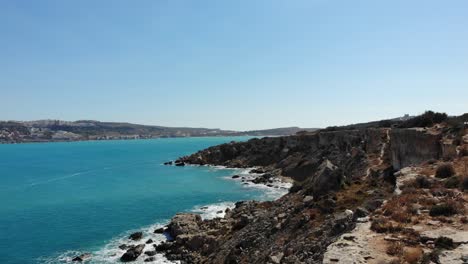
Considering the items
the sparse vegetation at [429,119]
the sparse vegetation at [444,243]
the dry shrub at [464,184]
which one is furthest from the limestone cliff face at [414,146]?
the sparse vegetation at [444,243]

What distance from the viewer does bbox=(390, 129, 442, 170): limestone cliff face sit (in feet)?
108

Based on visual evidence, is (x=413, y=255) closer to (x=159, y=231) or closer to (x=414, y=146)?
(x=414, y=146)

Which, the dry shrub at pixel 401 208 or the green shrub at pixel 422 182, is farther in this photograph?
the green shrub at pixel 422 182

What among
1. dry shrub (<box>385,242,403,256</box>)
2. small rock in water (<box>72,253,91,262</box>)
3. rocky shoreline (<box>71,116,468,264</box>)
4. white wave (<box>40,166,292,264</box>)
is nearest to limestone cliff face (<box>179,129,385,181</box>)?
rocky shoreline (<box>71,116,468,264</box>)

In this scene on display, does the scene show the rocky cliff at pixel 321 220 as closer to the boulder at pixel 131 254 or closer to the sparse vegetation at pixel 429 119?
the boulder at pixel 131 254

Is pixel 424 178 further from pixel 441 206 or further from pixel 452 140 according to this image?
pixel 452 140

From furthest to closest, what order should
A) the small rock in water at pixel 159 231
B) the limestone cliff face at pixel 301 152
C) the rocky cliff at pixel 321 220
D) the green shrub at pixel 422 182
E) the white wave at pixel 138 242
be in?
1. the limestone cliff face at pixel 301 152
2. the small rock in water at pixel 159 231
3. the white wave at pixel 138 242
4. the green shrub at pixel 422 182
5. the rocky cliff at pixel 321 220

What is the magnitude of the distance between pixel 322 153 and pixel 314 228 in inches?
2658

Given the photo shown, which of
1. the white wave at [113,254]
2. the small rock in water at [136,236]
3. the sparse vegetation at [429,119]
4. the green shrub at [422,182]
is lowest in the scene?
the white wave at [113,254]

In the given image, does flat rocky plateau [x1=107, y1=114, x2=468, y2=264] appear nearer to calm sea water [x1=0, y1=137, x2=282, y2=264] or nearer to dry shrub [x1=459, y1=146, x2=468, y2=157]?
dry shrub [x1=459, y1=146, x2=468, y2=157]

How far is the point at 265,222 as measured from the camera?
3153cm

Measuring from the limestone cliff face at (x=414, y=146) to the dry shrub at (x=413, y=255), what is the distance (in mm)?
21824

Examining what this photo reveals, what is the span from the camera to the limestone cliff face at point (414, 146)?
33062 mm

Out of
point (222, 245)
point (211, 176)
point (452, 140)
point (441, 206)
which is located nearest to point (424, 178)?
point (441, 206)
